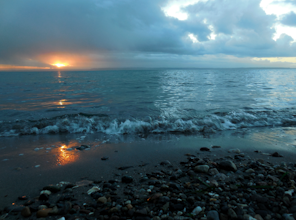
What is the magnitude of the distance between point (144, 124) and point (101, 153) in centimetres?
287

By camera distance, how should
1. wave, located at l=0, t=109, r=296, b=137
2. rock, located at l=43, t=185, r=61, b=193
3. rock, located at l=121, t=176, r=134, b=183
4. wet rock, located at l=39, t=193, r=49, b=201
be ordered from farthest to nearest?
wave, located at l=0, t=109, r=296, b=137
rock, located at l=121, t=176, r=134, b=183
rock, located at l=43, t=185, r=61, b=193
wet rock, located at l=39, t=193, r=49, b=201

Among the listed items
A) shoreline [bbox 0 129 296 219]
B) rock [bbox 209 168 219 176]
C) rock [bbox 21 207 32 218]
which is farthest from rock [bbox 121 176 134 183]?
rock [bbox 209 168 219 176]

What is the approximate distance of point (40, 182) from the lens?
3160mm

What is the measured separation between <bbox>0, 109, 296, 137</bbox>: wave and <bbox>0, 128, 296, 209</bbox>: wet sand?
61 cm

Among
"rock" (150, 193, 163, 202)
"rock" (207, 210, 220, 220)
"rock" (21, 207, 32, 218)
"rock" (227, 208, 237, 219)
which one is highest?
"rock" (227, 208, 237, 219)

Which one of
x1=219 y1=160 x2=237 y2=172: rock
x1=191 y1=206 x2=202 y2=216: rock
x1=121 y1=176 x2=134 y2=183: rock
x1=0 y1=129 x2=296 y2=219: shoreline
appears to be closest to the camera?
x1=191 y1=206 x2=202 y2=216: rock

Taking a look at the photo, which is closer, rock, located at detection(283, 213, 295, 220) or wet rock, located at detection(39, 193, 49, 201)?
rock, located at detection(283, 213, 295, 220)

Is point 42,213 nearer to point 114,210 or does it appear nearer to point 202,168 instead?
point 114,210

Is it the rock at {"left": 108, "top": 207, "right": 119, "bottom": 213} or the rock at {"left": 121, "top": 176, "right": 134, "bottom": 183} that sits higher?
the rock at {"left": 108, "top": 207, "right": 119, "bottom": 213}

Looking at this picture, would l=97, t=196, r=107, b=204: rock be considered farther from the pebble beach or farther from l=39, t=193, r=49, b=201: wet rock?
l=39, t=193, r=49, b=201: wet rock

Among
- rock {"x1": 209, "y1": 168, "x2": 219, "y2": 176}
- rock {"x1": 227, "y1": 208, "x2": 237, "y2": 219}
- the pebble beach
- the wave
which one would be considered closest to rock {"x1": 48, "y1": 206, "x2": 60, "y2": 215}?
the pebble beach

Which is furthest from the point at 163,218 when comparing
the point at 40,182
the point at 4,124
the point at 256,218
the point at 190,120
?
the point at 4,124

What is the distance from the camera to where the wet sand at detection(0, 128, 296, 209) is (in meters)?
3.34

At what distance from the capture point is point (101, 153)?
15.1 ft
